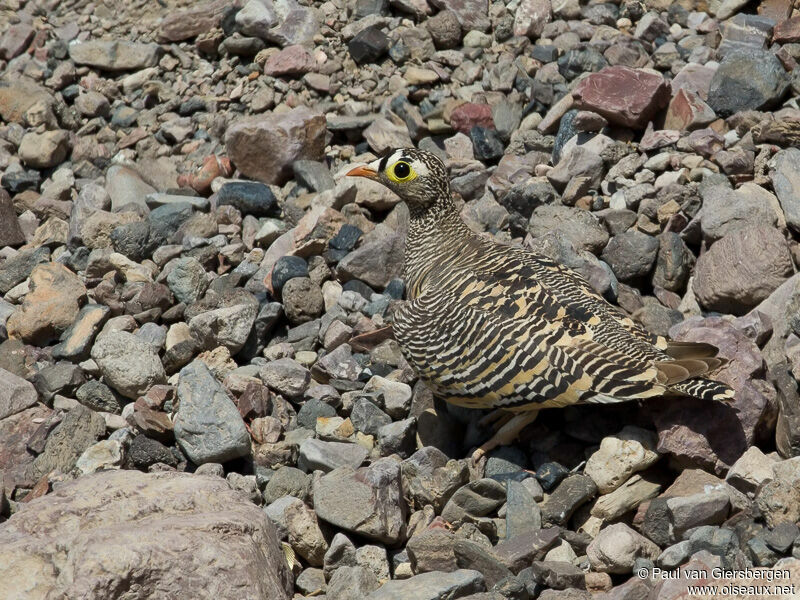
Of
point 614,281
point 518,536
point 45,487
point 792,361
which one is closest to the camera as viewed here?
point 518,536

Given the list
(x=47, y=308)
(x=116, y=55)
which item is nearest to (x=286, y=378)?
(x=47, y=308)

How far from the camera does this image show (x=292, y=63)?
1011 cm

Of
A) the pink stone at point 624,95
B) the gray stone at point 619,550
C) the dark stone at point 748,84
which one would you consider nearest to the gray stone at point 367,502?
the gray stone at point 619,550

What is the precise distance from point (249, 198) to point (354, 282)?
1503 millimetres

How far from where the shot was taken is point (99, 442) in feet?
21.4

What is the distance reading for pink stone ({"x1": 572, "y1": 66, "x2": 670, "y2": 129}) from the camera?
27.4 feet

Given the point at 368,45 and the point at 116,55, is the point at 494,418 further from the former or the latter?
the point at 116,55

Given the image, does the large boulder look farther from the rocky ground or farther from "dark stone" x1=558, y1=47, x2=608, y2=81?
"dark stone" x1=558, y1=47, x2=608, y2=81

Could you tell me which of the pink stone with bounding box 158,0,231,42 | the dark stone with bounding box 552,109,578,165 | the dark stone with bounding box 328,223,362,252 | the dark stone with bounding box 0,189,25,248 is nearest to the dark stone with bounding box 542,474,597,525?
the dark stone with bounding box 328,223,362,252

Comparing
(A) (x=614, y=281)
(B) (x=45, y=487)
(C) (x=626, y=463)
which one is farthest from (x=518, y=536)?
(B) (x=45, y=487)

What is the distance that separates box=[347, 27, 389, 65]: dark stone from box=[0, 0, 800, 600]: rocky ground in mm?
40

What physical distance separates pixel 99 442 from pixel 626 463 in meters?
3.36

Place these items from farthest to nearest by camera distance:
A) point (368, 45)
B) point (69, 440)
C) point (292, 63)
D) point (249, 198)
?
1. point (292, 63)
2. point (368, 45)
3. point (249, 198)
4. point (69, 440)

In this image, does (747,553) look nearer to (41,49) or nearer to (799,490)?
(799,490)
